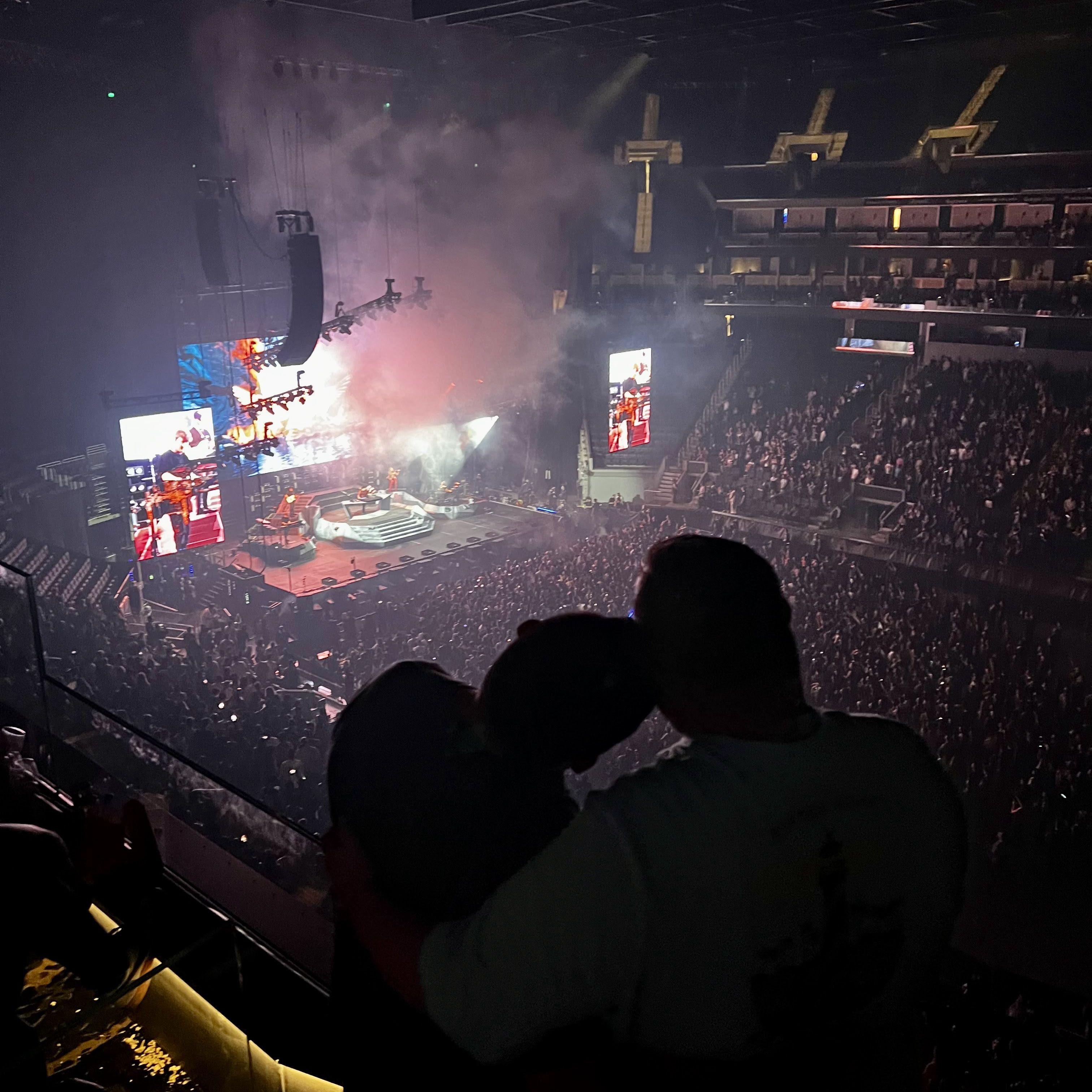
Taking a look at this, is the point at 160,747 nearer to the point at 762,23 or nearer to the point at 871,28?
the point at 762,23

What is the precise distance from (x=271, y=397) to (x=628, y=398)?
710 cm

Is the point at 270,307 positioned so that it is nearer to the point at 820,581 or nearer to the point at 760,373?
the point at 760,373

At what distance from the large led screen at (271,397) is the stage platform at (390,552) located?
6.93 feet

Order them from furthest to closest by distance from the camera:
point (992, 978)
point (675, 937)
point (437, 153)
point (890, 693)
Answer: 1. point (437, 153)
2. point (890, 693)
3. point (992, 978)
4. point (675, 937)

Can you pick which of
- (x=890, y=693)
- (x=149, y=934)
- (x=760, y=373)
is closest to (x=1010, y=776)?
(x=890, y=693)

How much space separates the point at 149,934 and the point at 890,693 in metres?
8.31

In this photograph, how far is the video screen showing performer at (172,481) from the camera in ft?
47.0

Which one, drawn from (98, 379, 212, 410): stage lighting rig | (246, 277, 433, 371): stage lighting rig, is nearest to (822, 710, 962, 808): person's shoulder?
(98, 379, 212, 410): stage lighting rig

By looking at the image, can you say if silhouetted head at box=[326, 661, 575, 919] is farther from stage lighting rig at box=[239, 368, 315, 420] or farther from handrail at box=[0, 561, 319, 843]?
stage lighting rig at box=[239, 368, 315, 420]

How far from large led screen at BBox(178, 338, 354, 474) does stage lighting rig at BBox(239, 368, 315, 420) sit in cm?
6

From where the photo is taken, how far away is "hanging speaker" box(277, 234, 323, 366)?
14.6 metres

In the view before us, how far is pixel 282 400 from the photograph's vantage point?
18391mm

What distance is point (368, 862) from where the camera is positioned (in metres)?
1.24

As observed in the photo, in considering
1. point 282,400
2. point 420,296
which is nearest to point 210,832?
point 282,400
